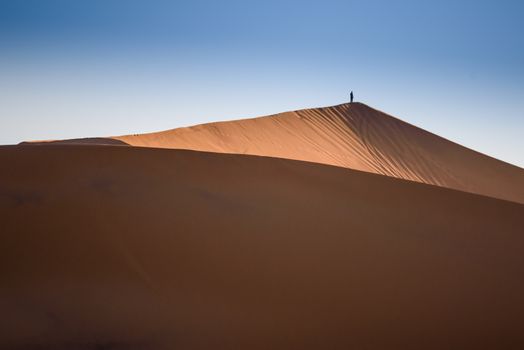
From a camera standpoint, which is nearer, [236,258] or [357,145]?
[236,258]

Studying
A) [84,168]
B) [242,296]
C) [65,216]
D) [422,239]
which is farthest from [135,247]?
[422,239]

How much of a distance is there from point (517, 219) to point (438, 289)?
218 centimetres

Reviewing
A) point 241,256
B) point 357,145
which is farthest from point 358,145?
point 241,256

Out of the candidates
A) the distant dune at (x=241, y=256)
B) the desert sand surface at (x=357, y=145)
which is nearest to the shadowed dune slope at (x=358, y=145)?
the desert sand surface at (x=357, y=145)

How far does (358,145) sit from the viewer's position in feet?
60.4

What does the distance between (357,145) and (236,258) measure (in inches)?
594

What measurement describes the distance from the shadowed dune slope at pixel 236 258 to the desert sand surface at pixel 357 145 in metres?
10.5

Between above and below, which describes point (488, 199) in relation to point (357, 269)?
above

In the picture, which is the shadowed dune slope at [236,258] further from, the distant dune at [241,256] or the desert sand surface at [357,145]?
the desert sand surface at [357,145]

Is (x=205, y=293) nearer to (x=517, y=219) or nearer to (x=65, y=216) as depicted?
(x=65, y=216)

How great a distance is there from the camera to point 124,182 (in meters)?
4.68

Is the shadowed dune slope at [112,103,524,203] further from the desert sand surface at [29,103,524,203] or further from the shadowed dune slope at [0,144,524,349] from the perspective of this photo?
the shadowed dune slope at [0,144,524,349]

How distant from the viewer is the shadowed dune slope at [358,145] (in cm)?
1659

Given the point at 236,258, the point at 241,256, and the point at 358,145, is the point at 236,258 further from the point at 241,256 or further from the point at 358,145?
the point at 358,145
